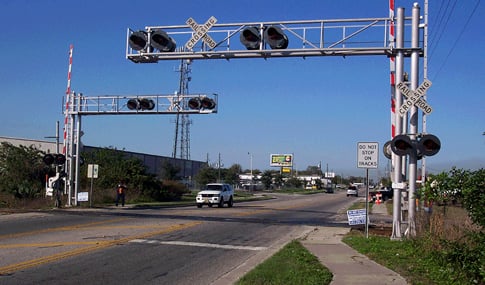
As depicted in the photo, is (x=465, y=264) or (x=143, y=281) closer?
(x=465, y=264)

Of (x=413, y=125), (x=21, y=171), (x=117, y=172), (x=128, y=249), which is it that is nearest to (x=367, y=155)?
(x=413, y=125)

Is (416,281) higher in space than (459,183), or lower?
lower

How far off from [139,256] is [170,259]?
79cm

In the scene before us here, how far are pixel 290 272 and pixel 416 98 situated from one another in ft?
22.8

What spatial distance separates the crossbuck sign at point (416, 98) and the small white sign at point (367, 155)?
6.38 ft

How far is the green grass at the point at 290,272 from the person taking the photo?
10125mm

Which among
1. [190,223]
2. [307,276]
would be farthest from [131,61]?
[307,276]

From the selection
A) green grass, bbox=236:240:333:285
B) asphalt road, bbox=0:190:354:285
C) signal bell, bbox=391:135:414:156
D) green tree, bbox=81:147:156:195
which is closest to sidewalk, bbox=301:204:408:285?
green grass, bbox=236:240:333:285

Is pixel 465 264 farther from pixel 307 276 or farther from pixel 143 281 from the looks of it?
pixel 143 281

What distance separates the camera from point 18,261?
12.1 metres

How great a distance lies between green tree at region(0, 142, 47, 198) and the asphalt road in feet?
34.0

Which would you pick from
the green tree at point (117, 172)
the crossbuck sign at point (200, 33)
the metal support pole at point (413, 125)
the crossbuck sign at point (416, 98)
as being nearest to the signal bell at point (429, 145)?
the metal support pole at point (413, 125)

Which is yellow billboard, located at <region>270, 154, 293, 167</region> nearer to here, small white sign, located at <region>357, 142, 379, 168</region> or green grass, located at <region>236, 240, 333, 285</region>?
small white sign, located at <region>357, 142, 379, 168</region>

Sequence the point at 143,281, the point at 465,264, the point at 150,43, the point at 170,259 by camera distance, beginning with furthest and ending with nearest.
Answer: the point at 150,43 < the point at 170,259 < the point at 143,281 < the point at 465,264
